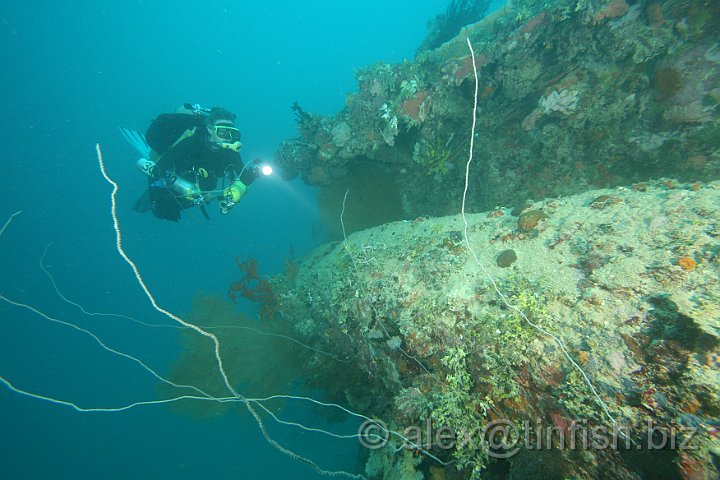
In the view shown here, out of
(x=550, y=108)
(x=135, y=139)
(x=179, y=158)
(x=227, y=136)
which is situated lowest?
(x=179, y=158)

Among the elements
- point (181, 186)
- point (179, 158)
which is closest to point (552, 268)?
point (181, 186)

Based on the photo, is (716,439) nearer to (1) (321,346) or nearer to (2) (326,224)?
(1) (321,346)

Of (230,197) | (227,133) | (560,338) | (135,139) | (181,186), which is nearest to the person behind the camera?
(560,338)

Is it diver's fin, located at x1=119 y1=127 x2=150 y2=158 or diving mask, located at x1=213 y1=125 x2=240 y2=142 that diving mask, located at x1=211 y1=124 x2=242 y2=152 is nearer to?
diving mask, located at x1=213 y1=125 x2=240 y2=142

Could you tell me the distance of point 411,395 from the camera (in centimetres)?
338

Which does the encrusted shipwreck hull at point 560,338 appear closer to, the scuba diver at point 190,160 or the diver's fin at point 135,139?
the scuba diver at point 190,160

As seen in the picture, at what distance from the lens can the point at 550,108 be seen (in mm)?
4840

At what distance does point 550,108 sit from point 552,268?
10.6 feet

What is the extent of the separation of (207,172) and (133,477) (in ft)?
53.9

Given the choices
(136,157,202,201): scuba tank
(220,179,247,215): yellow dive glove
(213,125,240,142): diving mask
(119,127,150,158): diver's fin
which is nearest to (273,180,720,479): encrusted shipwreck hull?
(220,179,247,215): yellow dive glove

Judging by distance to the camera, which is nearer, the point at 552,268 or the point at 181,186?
the point at 552,268

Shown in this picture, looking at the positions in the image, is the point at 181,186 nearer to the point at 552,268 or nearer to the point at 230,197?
the point at 230,197

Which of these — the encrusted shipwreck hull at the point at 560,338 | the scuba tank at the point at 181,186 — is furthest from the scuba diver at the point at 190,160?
the encrusted shipwreck hull at the point at 560,338

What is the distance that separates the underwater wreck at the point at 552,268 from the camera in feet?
7.10
